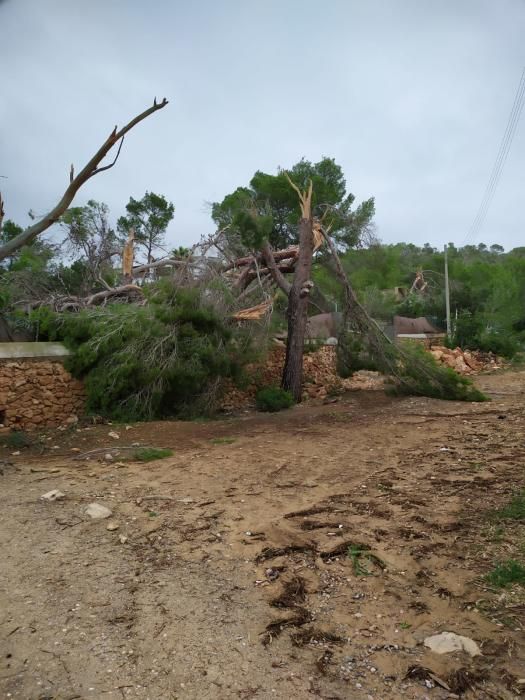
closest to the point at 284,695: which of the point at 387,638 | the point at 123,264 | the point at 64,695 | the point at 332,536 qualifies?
the point at 387,638

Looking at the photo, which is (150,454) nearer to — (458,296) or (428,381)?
(428,381)

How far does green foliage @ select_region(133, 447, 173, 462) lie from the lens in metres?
6.04

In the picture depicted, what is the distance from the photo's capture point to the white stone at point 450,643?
7.45ft

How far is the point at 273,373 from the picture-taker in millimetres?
12648

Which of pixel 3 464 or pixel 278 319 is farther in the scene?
pixel 278 319

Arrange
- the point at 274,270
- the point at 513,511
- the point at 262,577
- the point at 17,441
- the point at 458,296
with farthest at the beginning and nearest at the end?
the point at 458,296, the point at 274,270, the point at 17,441, the point at 513,511, the point at 262,577

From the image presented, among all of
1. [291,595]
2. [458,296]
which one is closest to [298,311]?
[291,595]

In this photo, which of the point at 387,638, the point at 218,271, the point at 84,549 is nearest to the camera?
the point at 387,638

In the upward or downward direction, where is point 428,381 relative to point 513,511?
upward

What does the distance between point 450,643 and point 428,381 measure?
864cm

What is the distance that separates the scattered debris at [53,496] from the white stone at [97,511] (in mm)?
459

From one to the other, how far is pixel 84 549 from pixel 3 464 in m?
3.02

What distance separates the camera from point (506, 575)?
9.22 feet

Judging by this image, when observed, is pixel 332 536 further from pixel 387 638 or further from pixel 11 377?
pixel 11 377
